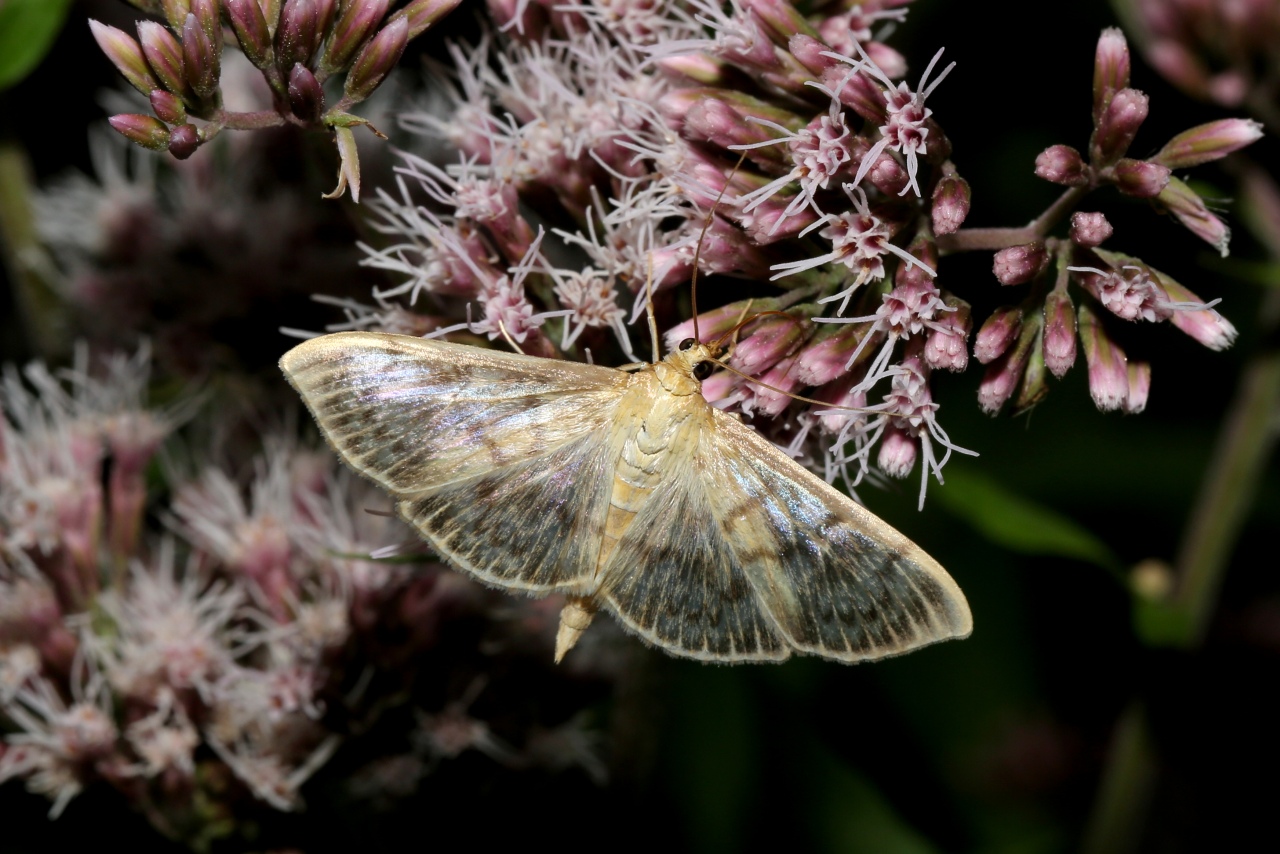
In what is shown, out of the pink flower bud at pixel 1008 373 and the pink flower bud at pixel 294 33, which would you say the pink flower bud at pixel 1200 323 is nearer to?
the pink flower bud at pixel 1008 373

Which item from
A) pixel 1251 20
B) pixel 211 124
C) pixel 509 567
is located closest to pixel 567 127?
pixel 211 124

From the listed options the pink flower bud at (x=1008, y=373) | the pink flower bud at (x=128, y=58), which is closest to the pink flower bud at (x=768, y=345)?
the pink flower bud at (x=1008, y=373)

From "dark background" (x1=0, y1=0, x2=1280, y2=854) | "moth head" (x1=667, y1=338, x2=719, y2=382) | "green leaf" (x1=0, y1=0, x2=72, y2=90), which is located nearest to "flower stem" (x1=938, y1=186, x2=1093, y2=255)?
"moth head" (x1=667, y1=338, x2=719, y2=382)

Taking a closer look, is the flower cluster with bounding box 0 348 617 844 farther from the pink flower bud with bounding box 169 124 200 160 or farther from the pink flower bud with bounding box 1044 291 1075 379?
the pink flower bud with bounding box 1044 291 1075 379

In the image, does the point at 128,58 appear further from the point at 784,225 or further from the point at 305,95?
the point at 784,225

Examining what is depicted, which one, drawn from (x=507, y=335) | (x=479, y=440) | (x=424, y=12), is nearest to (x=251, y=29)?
(x=424, y=12)

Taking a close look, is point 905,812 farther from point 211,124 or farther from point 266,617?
point 211,124
